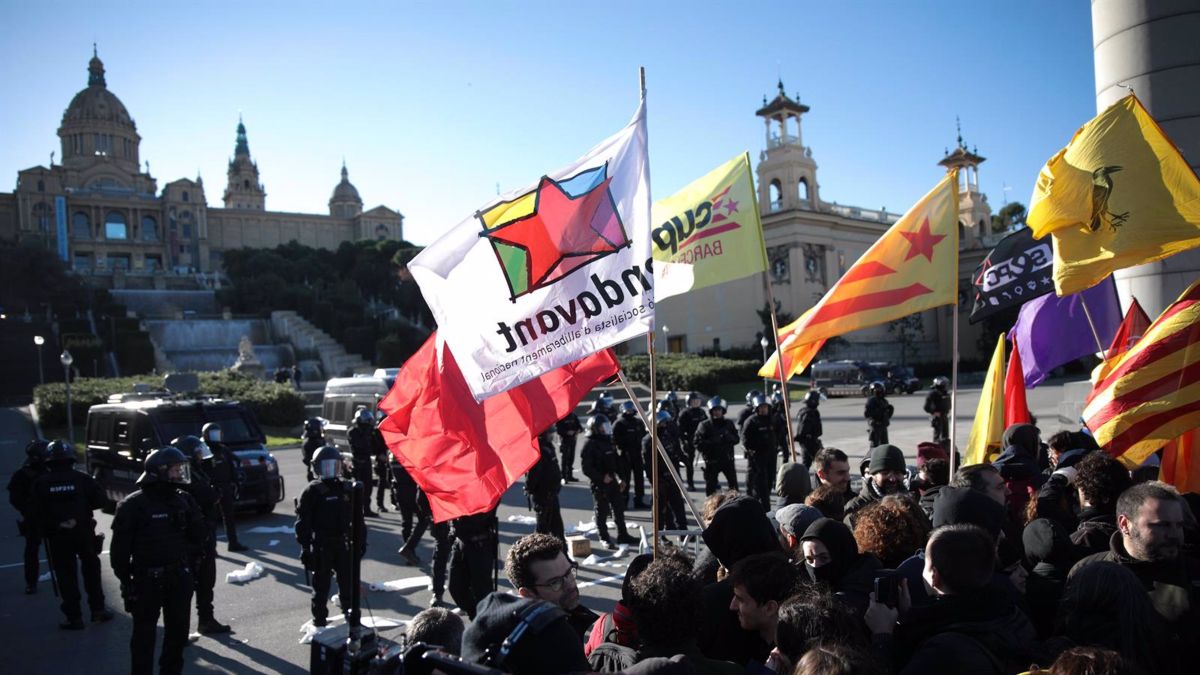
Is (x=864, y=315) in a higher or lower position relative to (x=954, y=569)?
higher

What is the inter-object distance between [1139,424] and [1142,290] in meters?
6.12

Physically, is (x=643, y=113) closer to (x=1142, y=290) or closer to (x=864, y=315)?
(x=864, y=315)

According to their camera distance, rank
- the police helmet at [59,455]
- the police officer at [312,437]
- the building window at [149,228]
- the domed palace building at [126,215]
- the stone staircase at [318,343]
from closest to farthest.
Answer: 1. the police helmet at [59,455]
2. the police officer at [312,437]
3. the stone staircase at [318,343]
4. the domed palace building at [126,215]
5. the building window at [149,228]

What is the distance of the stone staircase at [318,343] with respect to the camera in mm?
52500

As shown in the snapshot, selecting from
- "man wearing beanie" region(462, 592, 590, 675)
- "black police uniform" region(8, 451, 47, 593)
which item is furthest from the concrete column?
"black police uniform" region(8, 451, 47, 593)

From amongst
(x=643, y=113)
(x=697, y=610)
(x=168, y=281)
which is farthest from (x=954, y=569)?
(x=168, y=281)

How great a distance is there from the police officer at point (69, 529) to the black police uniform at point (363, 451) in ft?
15.6

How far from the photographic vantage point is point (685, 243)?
7.07 m

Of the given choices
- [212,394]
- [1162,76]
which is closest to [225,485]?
[1162,76]

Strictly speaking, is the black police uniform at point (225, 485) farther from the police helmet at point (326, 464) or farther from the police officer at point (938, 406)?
the police officer at point (938, 406)

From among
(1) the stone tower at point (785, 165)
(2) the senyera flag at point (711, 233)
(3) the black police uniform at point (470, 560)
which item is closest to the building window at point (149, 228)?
(1) the stone tower at point (785, 165)

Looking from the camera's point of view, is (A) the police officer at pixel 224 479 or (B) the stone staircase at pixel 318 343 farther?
(B) the stone staircase at pixel 318 343

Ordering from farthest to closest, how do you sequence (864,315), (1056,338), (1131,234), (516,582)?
1. (1056,338)
2. (864,315)
3. (1131,234)
4. (516,582)

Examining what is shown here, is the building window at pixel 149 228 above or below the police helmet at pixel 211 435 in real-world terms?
above
